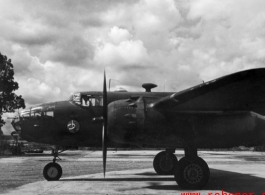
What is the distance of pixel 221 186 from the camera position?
1060 cm

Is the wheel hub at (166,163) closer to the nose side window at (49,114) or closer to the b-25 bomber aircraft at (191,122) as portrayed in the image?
the b-25 bomber aircraft at (191,122)

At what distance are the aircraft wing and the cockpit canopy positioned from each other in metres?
2.82

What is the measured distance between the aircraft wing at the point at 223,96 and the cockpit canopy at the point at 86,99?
282 cm

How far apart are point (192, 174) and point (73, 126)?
4.61 metres

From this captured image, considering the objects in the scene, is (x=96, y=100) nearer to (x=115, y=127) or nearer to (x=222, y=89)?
(x=115, y=127)

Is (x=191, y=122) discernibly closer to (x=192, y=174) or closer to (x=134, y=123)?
(x=192, y=174)

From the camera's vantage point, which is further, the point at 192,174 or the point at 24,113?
the point at 24,113

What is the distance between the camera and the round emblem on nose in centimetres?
1138

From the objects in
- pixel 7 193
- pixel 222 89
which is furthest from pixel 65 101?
pixel 222 89

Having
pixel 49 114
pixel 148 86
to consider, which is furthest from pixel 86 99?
pixel 148 86

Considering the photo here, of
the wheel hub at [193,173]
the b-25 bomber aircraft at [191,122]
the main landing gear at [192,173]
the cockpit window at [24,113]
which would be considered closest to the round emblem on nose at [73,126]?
the b-25 bomber aircraft at [191,122]

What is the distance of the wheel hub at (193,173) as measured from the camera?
31.7ft

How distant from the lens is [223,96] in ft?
30.5

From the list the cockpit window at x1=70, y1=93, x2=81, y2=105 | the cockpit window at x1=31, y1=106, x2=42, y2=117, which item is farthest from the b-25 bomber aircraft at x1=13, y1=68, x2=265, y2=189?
the cockpit window at x1=31, y1=106, x2=42, y2=117
